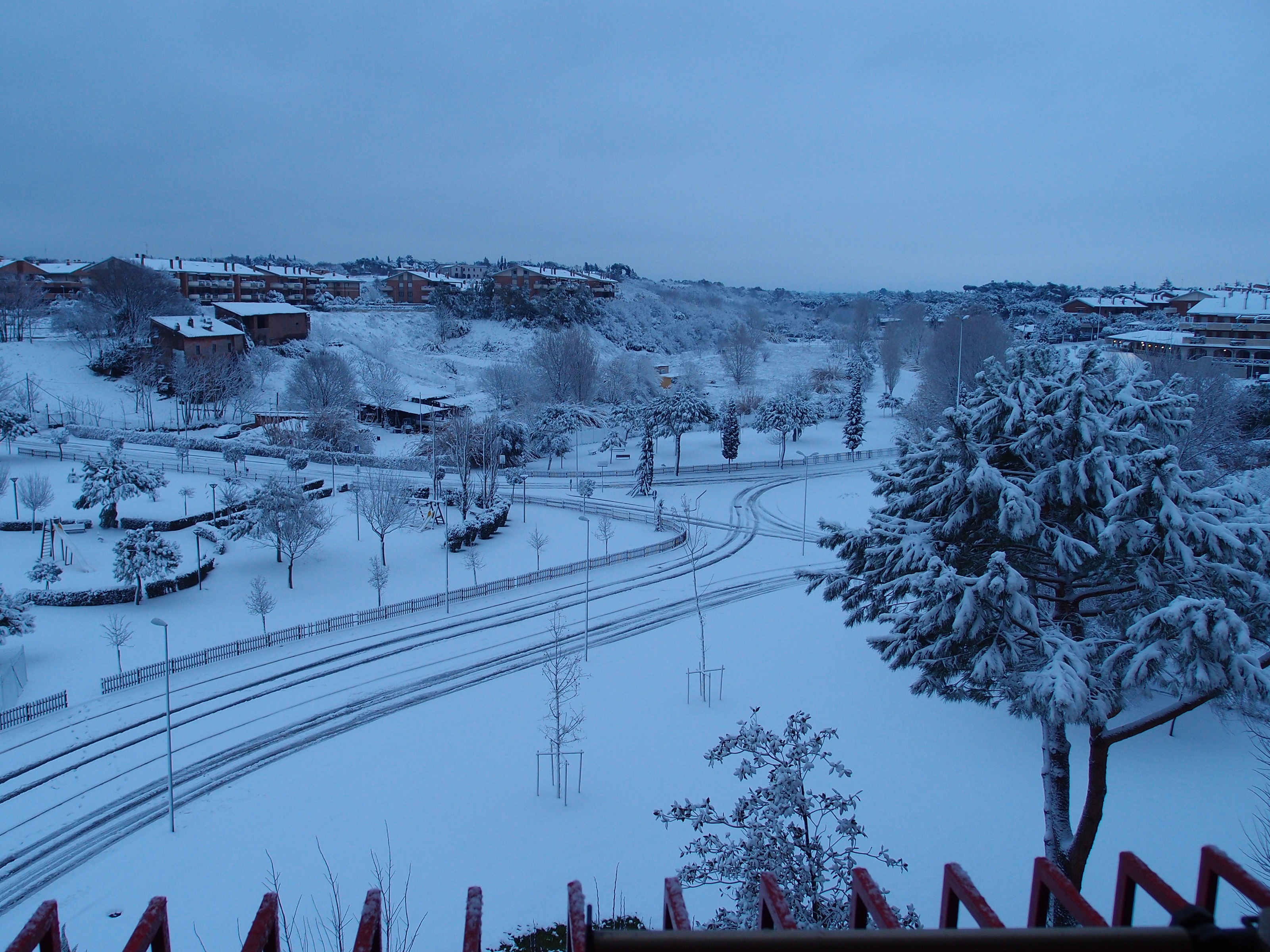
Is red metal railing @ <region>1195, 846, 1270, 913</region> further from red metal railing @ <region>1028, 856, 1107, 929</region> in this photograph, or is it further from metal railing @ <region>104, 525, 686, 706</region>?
metal railing @ <region>104, 525, 686, 706</region>

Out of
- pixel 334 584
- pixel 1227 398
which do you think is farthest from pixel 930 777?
pixel 1227 398

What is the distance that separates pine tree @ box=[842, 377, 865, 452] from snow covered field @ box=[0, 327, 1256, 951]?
32.3 metres

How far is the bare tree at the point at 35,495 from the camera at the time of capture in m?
35.2

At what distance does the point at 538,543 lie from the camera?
36.1 m

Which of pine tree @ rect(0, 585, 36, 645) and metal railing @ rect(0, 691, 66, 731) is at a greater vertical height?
pine tree @ rect(0, 585, 36, 645)

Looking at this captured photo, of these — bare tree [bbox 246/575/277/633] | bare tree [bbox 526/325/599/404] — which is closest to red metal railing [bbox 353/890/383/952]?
bare tree [bbox 246/575/277/633]

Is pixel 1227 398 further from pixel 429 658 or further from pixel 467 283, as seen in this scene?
pixel 467 283

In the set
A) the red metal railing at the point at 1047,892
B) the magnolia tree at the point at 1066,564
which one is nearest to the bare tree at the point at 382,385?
the magnolia tree at the point at 1066,564

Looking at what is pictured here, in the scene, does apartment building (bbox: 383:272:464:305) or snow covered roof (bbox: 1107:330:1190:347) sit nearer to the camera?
snow covered roof (bbox: 1107:330:1190:347)

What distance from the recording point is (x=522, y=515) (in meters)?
43.9

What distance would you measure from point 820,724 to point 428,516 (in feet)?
84.3

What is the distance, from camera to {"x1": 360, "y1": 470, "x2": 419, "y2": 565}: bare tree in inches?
1385

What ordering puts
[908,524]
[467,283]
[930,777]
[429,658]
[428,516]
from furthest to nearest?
[467,283] → [428,516] → [429,658] → [930,777] → [908,524]

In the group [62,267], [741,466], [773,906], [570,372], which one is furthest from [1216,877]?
[62,267]
